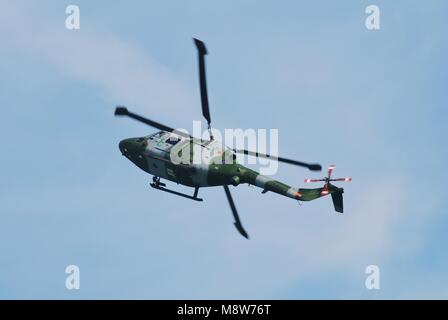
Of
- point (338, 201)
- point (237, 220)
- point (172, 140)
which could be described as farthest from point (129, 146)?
point (338, 201)

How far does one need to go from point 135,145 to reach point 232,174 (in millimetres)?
7436

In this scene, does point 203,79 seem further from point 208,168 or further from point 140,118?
point 208,168

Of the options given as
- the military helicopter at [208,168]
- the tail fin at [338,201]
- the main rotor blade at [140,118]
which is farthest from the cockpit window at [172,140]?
the tail fin at [338,201]

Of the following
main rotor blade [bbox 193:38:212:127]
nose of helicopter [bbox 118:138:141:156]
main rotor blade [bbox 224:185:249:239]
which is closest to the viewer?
main rotor blade [bbox 193:38:212:127]

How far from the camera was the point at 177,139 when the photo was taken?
50625 mm

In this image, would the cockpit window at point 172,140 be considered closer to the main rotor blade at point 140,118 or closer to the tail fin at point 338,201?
the main rotor blade at point 140,118

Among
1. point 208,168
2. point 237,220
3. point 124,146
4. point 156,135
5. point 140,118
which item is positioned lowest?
point 237,220

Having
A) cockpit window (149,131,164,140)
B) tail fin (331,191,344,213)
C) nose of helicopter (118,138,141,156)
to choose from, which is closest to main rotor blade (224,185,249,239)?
tail fin (331,191,344,213)

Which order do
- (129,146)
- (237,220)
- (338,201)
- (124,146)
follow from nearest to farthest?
(237,220) → (338,201) → (129,146) → (124,146)

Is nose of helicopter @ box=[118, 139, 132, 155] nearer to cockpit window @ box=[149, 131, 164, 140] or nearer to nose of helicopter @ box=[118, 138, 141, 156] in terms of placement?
nose of helicopter @ box=[118, 138, 141, 156]

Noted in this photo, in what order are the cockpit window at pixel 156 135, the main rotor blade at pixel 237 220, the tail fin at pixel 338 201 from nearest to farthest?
the main rotor blade at pixel 237 220, the tail fin at pixel 338 201, the cockpit window at pixel 156 135
